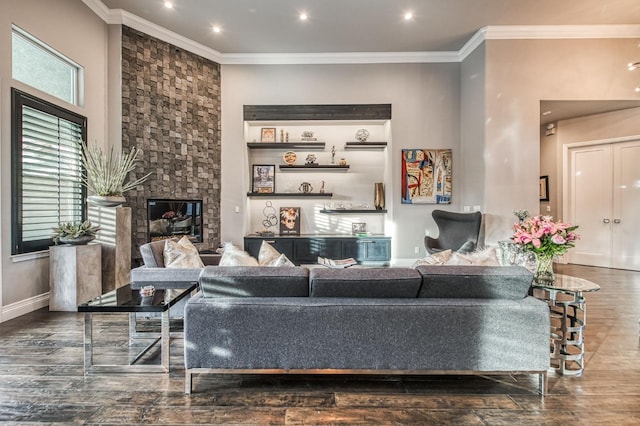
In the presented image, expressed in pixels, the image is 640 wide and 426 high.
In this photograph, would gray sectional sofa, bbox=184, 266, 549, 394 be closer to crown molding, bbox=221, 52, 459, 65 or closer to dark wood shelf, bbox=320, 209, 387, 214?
dark wood shelf, bbox=320, 209, 387, 214

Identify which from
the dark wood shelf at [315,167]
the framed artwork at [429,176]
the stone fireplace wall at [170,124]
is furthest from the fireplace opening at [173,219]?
the framed artwork at [429,176]

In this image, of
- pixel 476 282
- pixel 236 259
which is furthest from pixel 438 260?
pixel 236 259

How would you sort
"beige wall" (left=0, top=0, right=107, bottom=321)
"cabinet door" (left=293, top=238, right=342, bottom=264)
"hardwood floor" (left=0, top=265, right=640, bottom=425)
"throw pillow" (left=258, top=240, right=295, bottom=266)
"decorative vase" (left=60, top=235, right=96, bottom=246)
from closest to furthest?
"hardwood floor" (left=0, top=265, right=640, bottom=425), "throw pillow" (left=258, top=240, right=295, bottom=266), "beige wall" (left=0, top=0, right=107, bottom=321), "decorative vase" (left=60, top=235, right=96, bottom=246), "cabinet door" (left=293, top=238, right=342, bottom=264)

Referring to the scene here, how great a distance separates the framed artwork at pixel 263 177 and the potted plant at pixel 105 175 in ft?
6.36

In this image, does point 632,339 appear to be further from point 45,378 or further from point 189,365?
point 45,378

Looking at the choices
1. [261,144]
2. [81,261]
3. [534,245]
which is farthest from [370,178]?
[81,261]

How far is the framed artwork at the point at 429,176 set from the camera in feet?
18.5

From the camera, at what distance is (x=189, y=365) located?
6.50 ft

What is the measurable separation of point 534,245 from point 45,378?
12.2 feet

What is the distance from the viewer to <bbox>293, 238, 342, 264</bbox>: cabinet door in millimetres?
5487

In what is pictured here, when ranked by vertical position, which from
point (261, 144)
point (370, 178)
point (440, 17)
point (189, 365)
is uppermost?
point (440, 17)

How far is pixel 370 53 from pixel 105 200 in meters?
4.77

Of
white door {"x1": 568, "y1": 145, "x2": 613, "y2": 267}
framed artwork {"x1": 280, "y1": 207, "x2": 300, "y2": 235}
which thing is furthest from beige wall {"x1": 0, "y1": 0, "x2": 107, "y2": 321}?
white door {"x1": 568, "y1": 145, "x2": 613, "y2": 267}

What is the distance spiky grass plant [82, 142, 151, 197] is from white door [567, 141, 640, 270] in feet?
27.0
